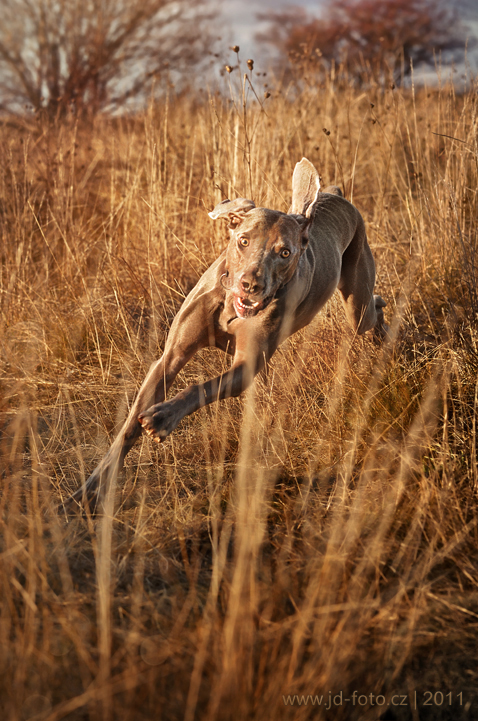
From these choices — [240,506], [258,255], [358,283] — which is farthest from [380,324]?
[240,506]

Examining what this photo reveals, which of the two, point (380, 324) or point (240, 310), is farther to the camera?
point (380, 324)

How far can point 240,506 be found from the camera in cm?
247

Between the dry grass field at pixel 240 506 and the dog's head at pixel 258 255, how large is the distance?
49cm

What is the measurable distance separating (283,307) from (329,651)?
1.38 meters

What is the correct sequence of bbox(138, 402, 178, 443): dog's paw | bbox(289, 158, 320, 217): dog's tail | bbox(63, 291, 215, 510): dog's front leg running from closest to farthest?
bbox(138, 402, 178, 443): dog's paw → bbox(63, 291, 215, 510): dog's front leg → bbox(289, 158, 320, 217): dog's tail

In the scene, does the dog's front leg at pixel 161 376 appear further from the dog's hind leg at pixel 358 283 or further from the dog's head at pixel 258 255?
the dog's hind leg at pixel 358 283

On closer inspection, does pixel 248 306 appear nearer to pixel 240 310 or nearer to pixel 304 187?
pixel 240 310

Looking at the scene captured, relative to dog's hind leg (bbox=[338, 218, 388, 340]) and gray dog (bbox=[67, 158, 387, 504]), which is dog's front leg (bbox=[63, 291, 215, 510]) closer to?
gray dog (bbox=[67, 158, 387, 504])

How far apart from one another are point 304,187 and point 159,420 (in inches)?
56.2

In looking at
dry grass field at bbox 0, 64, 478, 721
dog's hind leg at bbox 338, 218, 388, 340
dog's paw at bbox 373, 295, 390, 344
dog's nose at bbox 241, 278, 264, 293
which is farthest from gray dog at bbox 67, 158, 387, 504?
dog's paw at bbox 373, 295, 390, 344

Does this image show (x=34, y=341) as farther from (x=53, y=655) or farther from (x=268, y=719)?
(x=268, y=719)

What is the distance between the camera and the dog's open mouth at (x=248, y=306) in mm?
2541

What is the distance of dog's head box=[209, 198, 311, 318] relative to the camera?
251 centimetres

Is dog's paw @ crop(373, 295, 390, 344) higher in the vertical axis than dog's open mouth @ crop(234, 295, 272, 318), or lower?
lower
